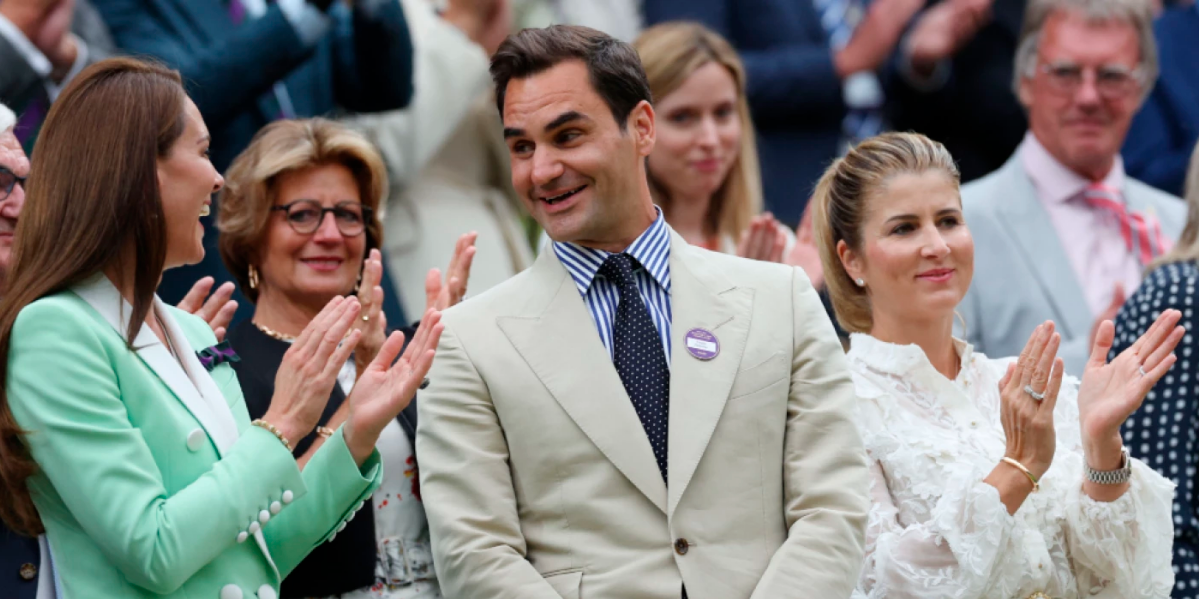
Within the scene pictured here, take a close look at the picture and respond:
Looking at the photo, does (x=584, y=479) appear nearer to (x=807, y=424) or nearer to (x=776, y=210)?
(x=807, y=424)

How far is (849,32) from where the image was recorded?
732 cm

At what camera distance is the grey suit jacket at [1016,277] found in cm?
534

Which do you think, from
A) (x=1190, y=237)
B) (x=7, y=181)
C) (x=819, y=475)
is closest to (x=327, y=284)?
(x=7, y=181)

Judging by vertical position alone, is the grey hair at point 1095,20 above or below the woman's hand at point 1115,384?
above

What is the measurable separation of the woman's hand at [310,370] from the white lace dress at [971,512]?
1.34 meters

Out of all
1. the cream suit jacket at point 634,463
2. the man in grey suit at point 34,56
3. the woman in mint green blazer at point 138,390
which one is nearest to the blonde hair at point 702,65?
the man in grey suit at point 34,56

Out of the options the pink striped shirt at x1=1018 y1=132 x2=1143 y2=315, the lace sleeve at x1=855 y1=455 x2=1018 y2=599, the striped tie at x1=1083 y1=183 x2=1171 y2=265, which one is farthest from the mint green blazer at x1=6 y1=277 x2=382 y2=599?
the striped tie at x1=1083 y1=183 x2=1171 y2=265

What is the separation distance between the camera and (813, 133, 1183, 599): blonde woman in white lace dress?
11.9ft

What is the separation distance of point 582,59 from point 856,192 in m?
0.93

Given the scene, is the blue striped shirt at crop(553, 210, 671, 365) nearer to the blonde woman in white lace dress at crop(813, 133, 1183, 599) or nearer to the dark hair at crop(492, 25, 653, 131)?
the dark hair at crop(492, 25, 653, 131)

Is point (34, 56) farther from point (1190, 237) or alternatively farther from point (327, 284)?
point (1190, 237)

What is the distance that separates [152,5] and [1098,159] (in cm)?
347

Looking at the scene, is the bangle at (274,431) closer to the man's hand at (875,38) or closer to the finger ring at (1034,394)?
the finger ring at (1034,394)

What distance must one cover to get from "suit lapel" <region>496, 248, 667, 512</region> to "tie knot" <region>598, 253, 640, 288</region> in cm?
9
